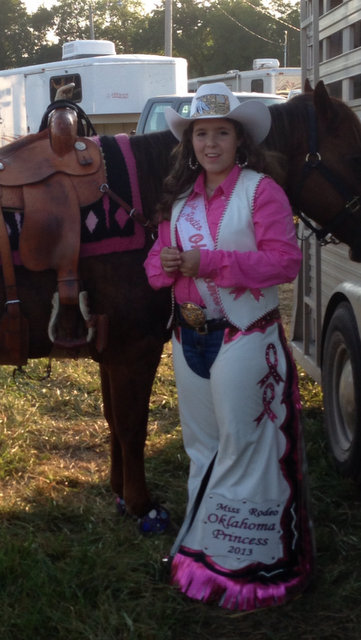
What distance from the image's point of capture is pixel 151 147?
9.27 feet

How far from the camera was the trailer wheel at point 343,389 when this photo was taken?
333 centimetres

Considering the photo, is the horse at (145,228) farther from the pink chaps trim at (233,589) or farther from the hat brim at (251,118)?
the pink chaps trim at (233,589)

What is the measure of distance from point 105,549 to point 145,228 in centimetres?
121

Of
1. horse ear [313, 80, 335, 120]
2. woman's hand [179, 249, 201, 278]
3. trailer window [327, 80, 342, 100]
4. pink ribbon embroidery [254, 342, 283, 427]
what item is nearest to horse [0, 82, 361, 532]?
horse ear [313, 80, 335, 120]

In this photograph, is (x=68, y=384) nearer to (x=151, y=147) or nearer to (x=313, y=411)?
(x=313, y=411)

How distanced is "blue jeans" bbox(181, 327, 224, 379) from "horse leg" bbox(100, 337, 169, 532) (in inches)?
11.4

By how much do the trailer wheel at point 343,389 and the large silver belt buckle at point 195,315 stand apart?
42.5 inches

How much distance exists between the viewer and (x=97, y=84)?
13898 millimetres

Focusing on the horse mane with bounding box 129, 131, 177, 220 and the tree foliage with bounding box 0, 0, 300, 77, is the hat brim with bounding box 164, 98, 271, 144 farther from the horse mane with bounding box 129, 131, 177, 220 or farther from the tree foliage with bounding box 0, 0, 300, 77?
the tree foliage with bounding box 0, 0, 300, 77

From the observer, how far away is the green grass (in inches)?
97.2

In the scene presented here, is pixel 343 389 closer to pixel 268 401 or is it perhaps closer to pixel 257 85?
pixel 268 401

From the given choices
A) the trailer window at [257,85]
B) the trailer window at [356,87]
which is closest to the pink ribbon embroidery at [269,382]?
the trailer window at [356,87]

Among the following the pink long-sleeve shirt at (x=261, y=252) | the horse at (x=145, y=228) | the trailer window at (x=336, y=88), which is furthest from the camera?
the trailer window at (x=336, y=88)

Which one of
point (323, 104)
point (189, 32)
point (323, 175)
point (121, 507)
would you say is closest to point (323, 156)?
point (323, 175)
